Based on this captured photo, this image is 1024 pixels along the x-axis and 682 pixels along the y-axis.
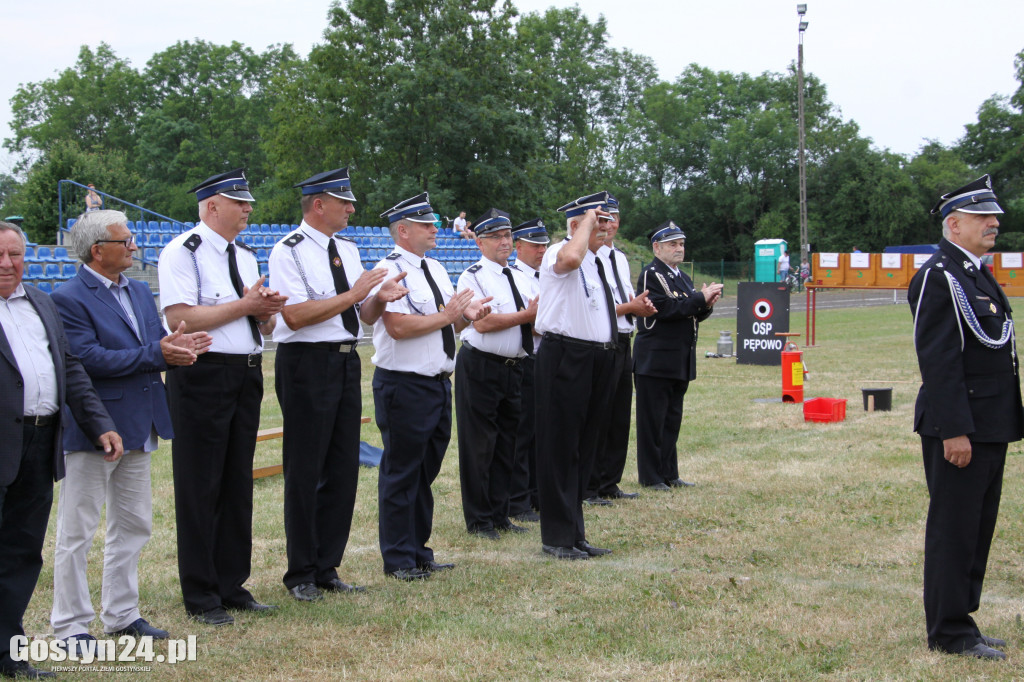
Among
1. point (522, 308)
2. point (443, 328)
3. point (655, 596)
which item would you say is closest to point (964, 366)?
point (655, 596)

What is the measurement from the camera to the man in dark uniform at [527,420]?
7805 millimetres

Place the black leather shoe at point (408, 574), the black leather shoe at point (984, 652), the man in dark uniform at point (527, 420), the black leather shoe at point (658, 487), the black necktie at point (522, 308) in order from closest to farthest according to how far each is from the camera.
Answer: the black leather shoe at point (984, 652) < the black leather shoe at point (408, 574) < the black necktie at point (522, 308) < the man in dark uniform at point (527, 420) < the black leather shoe at point (658, 487)

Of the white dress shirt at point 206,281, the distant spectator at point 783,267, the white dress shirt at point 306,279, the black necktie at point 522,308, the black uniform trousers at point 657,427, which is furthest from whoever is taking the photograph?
the distant spectator at point 783,267

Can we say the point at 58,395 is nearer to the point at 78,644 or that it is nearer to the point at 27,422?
the point at 27,422

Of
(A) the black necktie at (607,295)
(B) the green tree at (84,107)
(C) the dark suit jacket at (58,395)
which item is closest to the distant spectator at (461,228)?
(A) the black necktie at (607,295)

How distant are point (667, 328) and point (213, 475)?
487 cm

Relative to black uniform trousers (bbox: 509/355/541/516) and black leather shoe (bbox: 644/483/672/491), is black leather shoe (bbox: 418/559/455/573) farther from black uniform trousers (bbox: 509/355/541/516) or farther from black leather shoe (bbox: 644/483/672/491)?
black leather shoe (bbox: 644/483/672/491)

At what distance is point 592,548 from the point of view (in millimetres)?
6453

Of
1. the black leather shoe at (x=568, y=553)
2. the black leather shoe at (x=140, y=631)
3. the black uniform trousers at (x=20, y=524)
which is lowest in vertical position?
the black leather shoe at (x=568, y=553)

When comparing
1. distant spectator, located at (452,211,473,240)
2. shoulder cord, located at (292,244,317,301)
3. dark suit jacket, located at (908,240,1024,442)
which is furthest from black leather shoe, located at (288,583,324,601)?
distant spectator, located at (452,211,473,240)

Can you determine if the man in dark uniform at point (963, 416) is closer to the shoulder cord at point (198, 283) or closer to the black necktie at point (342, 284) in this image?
the black necktie at point (342, 284)

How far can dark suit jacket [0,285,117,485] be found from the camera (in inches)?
158

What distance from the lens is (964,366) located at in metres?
4.46

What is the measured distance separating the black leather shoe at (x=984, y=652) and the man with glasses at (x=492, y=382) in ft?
11.1
